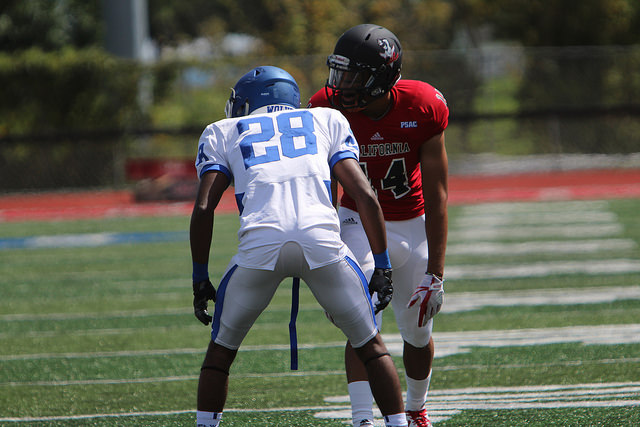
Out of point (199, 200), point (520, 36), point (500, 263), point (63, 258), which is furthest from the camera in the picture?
point (520, 36)

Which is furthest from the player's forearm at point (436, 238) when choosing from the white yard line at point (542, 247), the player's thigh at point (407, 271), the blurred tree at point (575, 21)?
the blurred tree at point (575, 21)

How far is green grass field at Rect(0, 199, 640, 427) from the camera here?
4.57 m

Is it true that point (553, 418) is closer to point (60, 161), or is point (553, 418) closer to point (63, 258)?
point (63, 258)

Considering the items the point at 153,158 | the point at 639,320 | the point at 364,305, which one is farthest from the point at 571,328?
the point at 153,158

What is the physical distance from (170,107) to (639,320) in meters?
16.1

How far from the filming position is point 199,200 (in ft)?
11.0

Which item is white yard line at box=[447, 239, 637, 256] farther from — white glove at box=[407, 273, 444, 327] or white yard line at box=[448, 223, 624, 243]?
white glove at box=[407, 273, 444, 327]

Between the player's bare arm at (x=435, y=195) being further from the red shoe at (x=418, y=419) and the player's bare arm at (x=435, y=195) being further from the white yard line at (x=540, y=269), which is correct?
the white yard line at (x=540, y=269)

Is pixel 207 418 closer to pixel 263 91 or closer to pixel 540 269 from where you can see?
pixel 263 91

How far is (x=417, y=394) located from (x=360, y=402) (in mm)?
484

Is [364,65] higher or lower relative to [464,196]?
higher

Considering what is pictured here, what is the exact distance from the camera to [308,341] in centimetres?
623

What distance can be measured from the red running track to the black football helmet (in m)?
11.9

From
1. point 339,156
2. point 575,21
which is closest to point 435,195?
point 339,156
